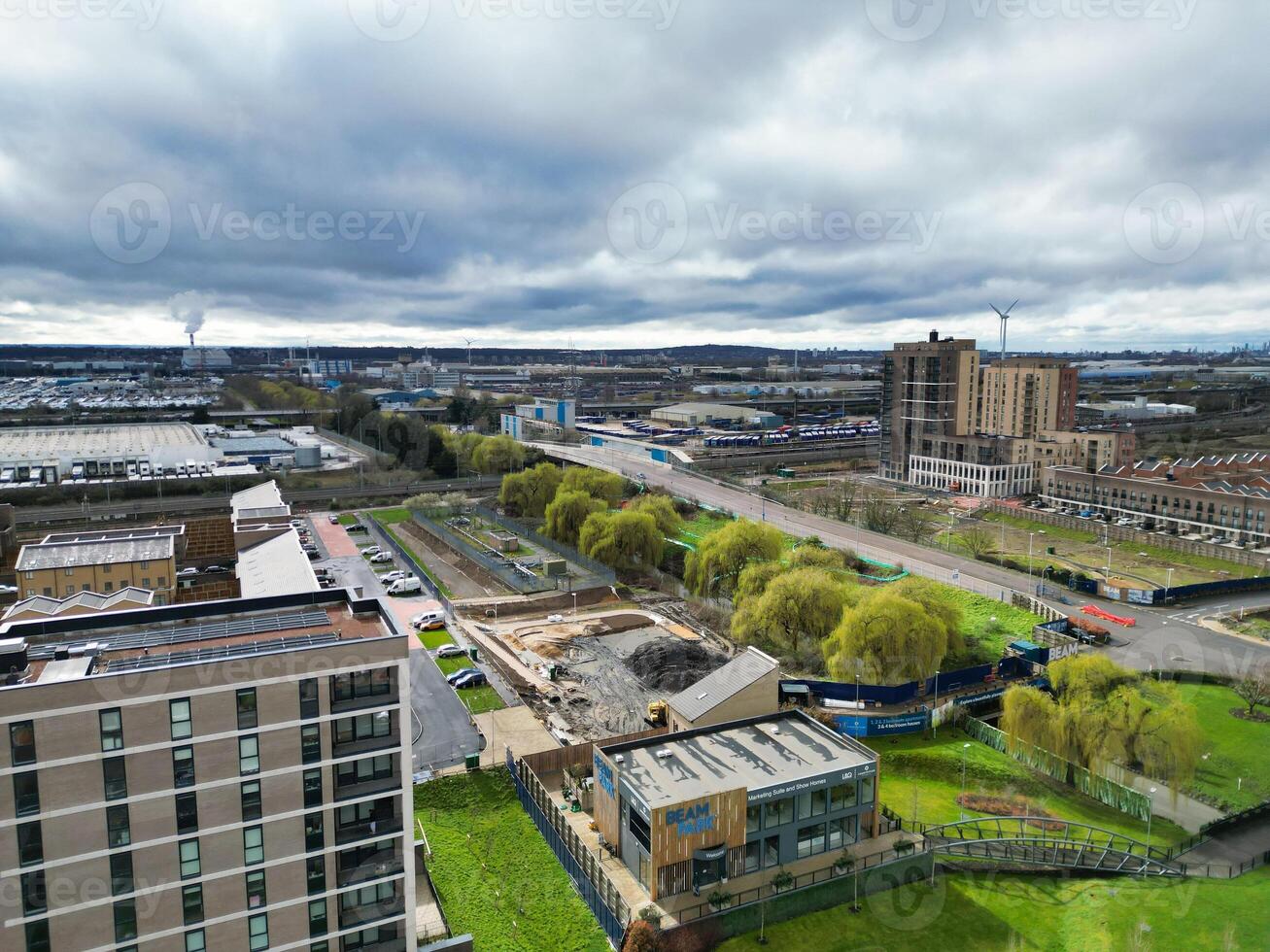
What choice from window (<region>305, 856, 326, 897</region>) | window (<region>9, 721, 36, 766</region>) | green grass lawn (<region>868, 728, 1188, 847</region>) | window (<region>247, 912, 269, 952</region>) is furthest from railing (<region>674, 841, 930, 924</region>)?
window (<region>9, 721, 36, 766</region>)

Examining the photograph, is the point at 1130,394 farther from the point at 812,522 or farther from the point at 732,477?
the point at 812,522

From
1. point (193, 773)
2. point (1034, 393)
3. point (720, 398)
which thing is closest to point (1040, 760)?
point (193, 773)

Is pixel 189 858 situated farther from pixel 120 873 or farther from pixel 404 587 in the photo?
pixel 404 587

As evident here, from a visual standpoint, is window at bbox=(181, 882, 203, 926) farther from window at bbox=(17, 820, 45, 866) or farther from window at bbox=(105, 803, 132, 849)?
window at bbox=(17, 820, 45, 866)

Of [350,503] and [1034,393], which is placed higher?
[1034,393]

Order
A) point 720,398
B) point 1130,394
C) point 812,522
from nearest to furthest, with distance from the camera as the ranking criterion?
point 812,522 < point 1130,394 < point 720,398

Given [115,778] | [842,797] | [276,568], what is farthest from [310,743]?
[276,568]
